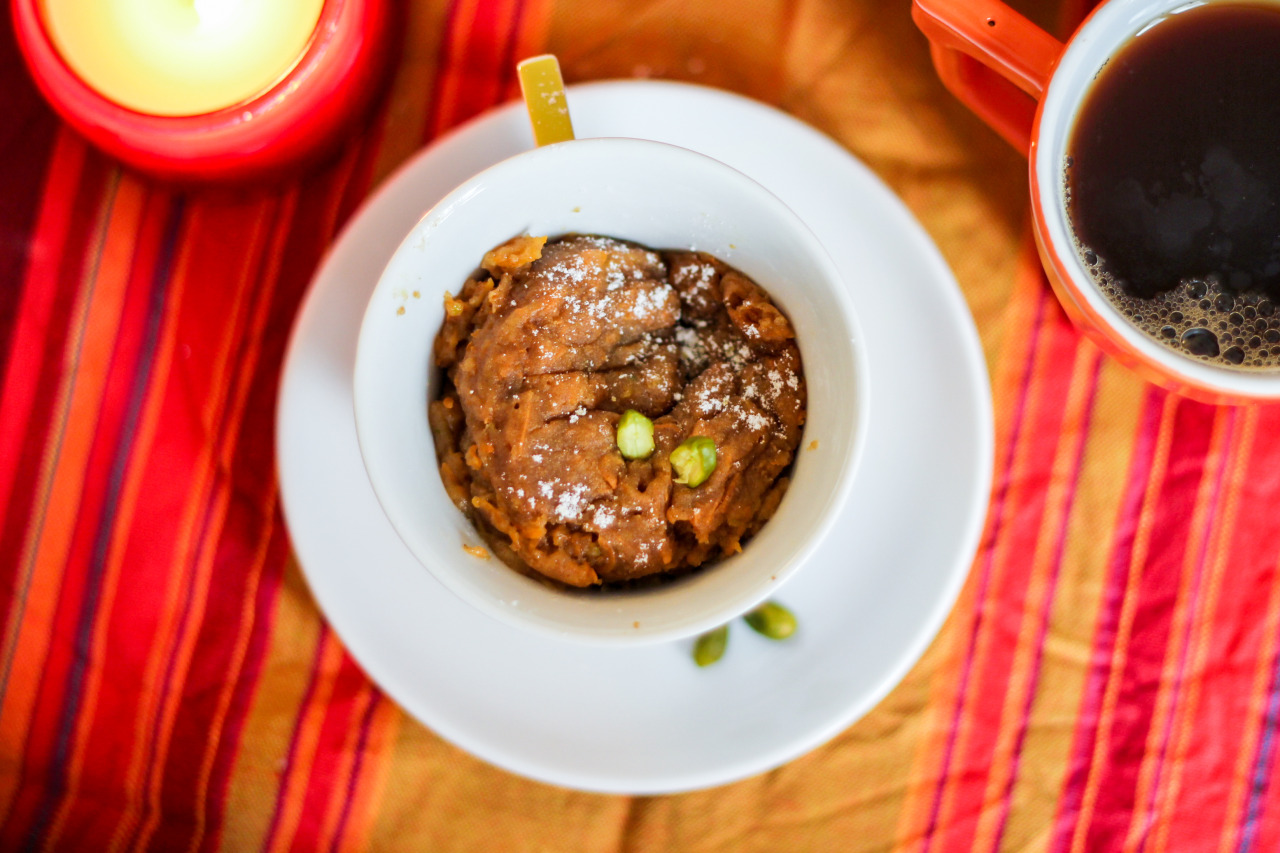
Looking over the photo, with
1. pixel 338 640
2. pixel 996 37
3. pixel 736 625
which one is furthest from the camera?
pixel 338 640

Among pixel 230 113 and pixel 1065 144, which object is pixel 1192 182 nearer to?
pixel 1065 144

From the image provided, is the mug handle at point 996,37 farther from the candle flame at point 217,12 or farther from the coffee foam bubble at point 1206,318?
the candle flame at point 217,12

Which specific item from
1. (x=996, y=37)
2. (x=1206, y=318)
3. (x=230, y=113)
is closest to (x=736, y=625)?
(x=1206, y=318)

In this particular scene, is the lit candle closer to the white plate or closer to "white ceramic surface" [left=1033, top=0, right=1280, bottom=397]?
the white plate

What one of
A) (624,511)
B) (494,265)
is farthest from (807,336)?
(494,265)

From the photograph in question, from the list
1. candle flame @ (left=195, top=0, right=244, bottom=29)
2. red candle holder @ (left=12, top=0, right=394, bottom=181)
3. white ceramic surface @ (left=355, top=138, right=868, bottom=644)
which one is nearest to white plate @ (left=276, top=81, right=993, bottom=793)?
red candle holder @ (left=12, top=0, right=394, bottom=181)

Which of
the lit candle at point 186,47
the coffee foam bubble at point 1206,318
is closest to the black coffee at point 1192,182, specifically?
the coffee foam bubble at point 1206,318

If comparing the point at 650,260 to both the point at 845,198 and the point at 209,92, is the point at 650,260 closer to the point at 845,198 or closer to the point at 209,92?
the point at 845,198

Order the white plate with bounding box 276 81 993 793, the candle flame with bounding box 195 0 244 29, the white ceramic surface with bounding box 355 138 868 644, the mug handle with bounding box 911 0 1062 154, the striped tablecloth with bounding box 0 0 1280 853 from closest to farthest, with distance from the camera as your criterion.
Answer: the white ceramic surface with bounding box 355 138 868 644 → the mug handle with bounding box 911 0 1062 154 → the candle flame with bounding box 195 0 244 29 → the white plate with bounding box 276 81 993 793 → the striped tablecloth with bounding box 0 0 1280 853
